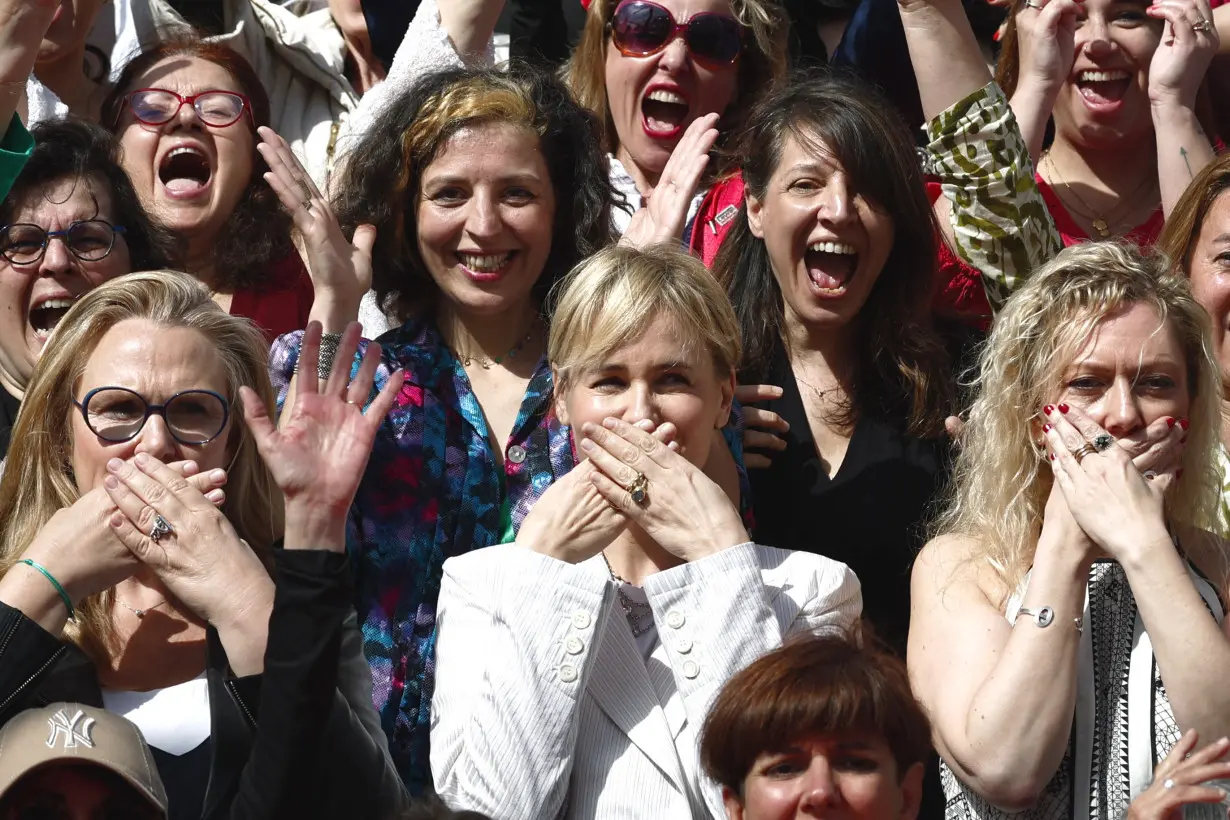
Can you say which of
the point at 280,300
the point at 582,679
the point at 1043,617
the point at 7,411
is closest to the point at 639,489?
the point at 582,679

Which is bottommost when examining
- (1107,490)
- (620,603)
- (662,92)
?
(620,603)

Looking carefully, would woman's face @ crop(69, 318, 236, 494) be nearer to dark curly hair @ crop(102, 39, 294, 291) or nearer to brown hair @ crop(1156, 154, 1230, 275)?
dark curly hair @ crop(102, 39, 294, 291)

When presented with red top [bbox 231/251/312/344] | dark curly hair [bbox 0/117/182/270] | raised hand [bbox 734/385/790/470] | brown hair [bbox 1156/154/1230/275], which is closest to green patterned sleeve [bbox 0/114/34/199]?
dark curly hair [bbox 0/117/182/270]

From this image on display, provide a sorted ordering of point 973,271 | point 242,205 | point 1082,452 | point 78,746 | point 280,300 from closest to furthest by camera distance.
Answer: point 78,746
point 1082,452
point 973,271
point 280,300
point 242,205

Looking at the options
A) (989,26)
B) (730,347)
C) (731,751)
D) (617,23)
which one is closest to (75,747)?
(731,751)

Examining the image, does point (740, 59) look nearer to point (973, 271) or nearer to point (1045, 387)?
point (973, 271)

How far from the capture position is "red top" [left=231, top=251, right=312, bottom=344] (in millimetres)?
5453

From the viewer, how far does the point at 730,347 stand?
429cm

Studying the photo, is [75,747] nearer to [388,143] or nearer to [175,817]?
[175,817]

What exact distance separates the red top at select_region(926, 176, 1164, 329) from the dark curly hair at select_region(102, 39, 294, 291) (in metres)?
1.86

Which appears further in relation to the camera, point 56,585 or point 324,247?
point 324,247

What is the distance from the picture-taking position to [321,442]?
360 cm

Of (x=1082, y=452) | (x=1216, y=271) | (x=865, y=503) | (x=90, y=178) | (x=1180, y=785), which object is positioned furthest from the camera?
(x=90, y=178)

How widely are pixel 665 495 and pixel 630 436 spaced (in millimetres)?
154
